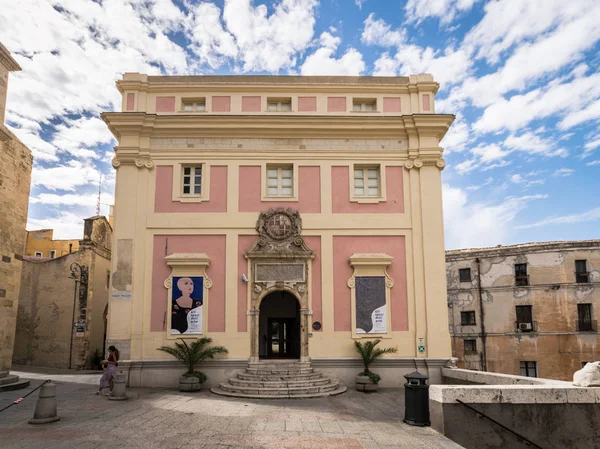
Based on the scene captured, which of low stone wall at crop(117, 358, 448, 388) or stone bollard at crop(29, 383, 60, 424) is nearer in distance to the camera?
stone bollard at crop(29, 383, 60, 424)

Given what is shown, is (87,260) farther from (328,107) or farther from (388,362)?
(388,362)

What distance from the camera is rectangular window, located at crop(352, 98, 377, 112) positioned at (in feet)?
63.1

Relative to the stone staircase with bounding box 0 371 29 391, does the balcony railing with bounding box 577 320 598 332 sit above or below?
above

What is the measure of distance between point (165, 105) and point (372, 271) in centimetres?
1008

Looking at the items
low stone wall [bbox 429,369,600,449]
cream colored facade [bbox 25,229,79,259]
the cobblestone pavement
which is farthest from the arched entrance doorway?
cream colored facade [bbox 25,229,79,259]

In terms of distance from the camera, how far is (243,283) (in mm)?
17453

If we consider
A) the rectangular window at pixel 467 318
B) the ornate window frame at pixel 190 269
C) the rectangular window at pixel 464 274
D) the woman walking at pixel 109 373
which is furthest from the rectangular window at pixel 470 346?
the woman walking at pixel 109 373

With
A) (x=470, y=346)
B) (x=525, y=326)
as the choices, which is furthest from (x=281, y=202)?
(x=470, y=346)

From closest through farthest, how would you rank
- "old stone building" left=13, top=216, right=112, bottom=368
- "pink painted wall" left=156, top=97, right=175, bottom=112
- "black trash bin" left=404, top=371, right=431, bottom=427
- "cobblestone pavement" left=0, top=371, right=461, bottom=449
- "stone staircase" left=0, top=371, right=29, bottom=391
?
"cobblestone pavement" left=0, top=371, right=461, bottom=449 → "black trash bin" left=404, top=371, right=431, bottom=427 → "stone staircase" left=0, top=371, right=29, bottom=391 → "pink painted wall" left=156, top=97, right=175, bottom=112 → "old stone building" left=13, top=216, right=112, bottom=368

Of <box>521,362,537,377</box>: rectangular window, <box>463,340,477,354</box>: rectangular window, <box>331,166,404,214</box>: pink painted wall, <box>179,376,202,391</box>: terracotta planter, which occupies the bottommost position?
<box>521,362,537,377</box>: rectangular window

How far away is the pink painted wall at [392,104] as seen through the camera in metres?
19.0

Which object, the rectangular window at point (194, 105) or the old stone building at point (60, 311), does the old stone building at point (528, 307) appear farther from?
the rectangular window at point (194, 105)

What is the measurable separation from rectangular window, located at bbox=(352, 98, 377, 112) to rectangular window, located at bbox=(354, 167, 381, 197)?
240cm

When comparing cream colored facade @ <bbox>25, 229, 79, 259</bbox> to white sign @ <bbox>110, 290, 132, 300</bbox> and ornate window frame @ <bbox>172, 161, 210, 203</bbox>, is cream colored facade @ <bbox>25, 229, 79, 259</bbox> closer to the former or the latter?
white sign @ <bbox>110, 290, 132, 300</bbox>
